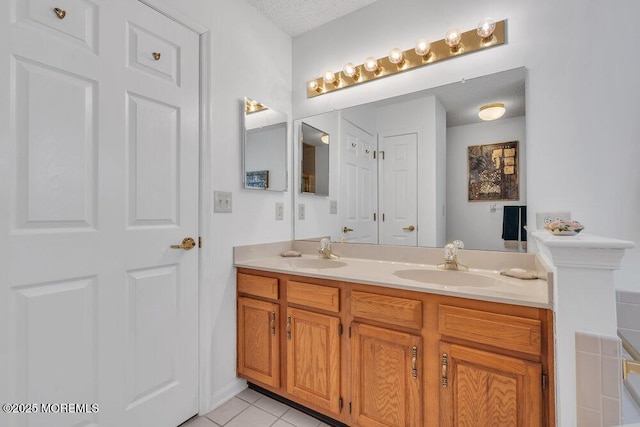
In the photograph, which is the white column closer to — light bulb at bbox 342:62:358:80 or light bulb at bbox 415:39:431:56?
light bulb at bbox 415:39:431:56

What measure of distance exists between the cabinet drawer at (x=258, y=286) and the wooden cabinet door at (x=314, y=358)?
0.15 m

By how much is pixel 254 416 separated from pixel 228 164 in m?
1.42

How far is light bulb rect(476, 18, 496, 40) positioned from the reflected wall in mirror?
4.26 ft

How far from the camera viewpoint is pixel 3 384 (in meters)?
0.96

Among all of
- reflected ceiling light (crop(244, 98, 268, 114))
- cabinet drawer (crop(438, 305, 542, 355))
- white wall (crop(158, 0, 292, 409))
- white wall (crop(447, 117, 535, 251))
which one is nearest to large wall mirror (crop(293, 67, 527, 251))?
white wall (crop(447, 117, 535, 251))

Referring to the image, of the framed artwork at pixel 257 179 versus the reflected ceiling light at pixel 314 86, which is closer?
the framed artwork at pixel 257 179

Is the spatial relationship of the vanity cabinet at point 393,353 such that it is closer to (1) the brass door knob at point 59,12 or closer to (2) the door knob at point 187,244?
(2) the door knob at point 187,244

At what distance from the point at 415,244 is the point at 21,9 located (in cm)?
200

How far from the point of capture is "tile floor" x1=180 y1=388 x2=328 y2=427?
149 centimetres

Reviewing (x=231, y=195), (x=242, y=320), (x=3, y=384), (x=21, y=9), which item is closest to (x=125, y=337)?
(x=3, y=384)

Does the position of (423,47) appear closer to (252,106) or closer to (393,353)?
(252,106)

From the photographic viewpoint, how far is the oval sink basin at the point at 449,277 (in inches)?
52.6

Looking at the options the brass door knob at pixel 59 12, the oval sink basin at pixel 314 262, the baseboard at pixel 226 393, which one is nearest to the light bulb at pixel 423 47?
the oval sink basin at pixel 314 262

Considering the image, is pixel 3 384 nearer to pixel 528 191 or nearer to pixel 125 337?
pixel 125 337
